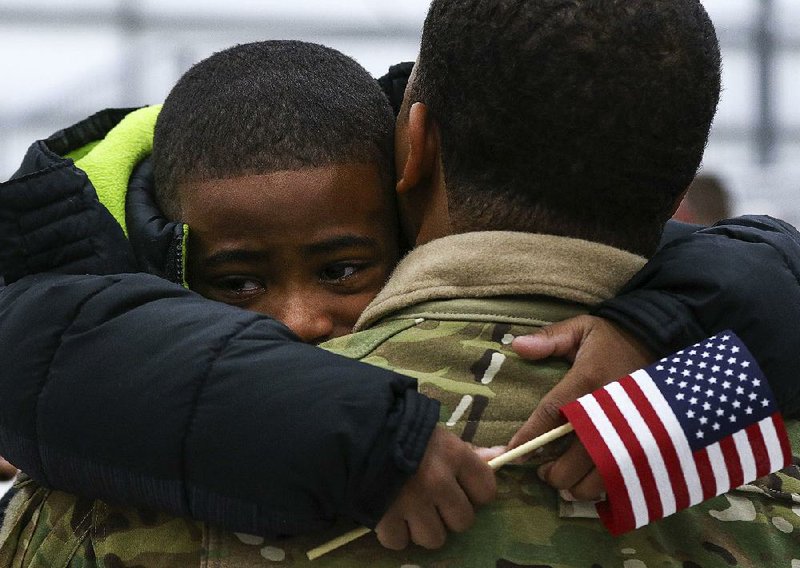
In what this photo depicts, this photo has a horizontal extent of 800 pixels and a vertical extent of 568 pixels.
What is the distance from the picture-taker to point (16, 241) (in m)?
1.28

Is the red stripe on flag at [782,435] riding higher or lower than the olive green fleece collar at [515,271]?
lower

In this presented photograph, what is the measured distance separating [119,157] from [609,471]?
97 cm

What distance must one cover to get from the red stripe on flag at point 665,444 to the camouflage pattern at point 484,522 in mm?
85

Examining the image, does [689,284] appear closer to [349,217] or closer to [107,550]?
[349,217]

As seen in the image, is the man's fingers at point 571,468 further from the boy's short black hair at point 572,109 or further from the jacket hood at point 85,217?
the jacket hood at point 85,217

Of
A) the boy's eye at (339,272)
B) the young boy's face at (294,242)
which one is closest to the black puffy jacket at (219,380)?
the young boy's face at (294,242)

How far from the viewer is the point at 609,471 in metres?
1.06

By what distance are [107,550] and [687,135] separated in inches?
31.6

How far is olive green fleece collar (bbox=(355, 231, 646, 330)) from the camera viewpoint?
1.17 m

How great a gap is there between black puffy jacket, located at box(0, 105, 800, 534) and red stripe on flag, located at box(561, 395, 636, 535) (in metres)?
0.14

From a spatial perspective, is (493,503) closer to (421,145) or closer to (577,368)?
(577,368)

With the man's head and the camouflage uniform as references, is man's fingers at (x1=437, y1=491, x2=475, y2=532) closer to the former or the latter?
the camouflage uniform

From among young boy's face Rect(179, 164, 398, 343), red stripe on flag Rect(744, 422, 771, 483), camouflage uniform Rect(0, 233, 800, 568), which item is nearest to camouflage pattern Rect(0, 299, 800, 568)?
camouflage uniform Rect(0, 233, 800, 568)

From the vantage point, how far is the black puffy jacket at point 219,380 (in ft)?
3.25
